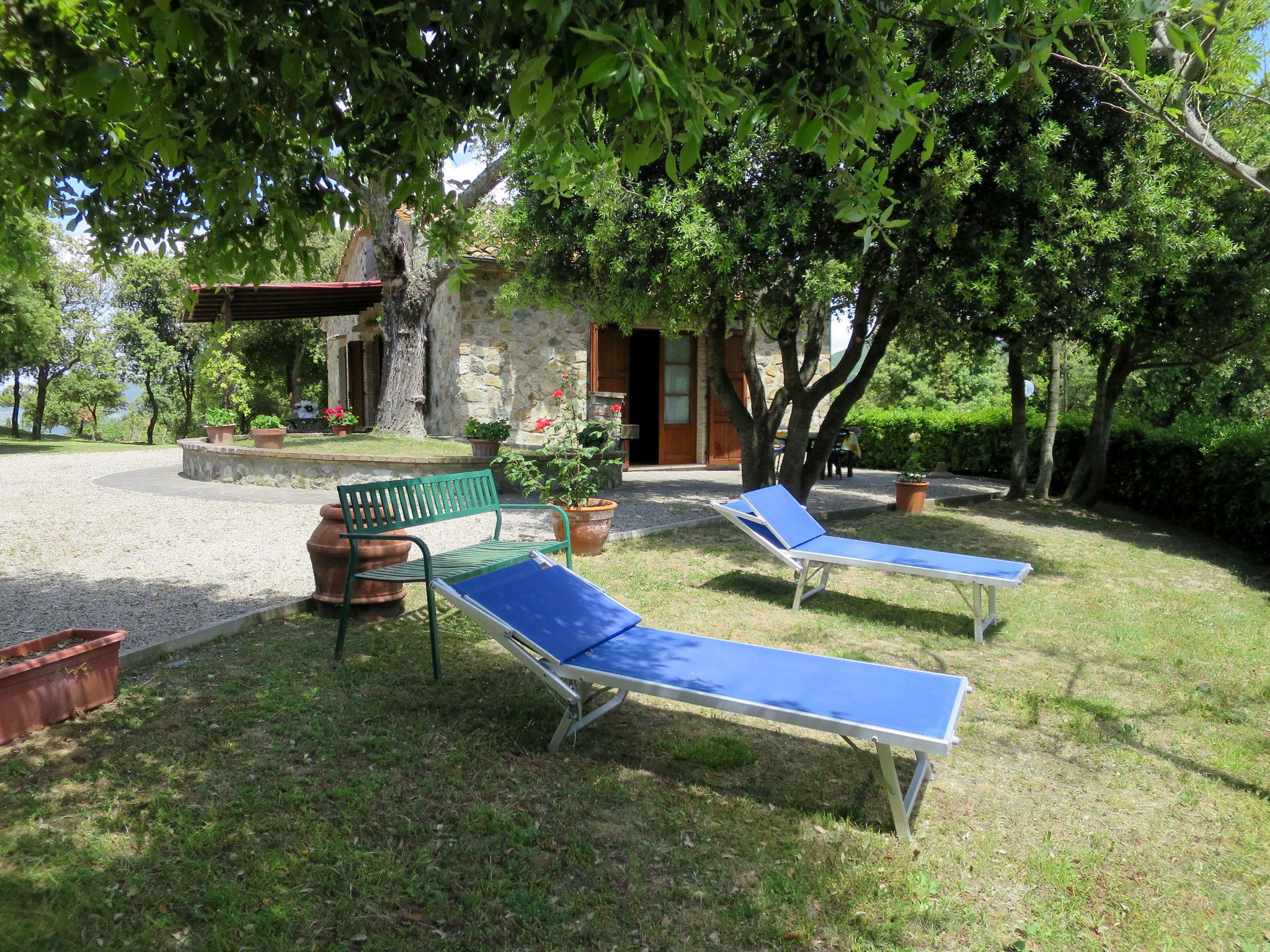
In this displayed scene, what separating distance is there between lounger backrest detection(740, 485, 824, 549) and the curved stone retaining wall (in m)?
4.64

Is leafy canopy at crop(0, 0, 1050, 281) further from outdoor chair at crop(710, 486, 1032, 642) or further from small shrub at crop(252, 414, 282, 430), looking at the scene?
small shrub at crop(252, 414, 282, 430)

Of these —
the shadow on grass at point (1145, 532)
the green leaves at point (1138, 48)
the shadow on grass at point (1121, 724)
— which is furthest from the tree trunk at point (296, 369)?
the green leaves at point (1138, 48)

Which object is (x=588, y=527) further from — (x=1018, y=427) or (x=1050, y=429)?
(x=1050, y=429)

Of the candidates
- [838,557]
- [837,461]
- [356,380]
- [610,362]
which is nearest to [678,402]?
[610,362]

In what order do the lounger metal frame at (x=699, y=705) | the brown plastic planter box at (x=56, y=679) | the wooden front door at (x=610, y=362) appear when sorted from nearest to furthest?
the lounger metal frame at (x=699, y=705) < the brown plastic planter box at (x=56, y=679) < the wooden front door at (x=610, y=362)

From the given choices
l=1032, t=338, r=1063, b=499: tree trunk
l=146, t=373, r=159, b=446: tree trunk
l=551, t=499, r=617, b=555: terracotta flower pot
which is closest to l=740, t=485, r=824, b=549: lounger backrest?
l=551, t=499, r=617, b=555: terracotta flower pot

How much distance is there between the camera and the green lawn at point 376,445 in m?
11.3

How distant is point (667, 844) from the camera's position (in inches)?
107

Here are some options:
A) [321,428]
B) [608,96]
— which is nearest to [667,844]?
[608,96]

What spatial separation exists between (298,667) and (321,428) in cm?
1548

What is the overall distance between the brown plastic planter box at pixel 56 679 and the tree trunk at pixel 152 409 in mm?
25611

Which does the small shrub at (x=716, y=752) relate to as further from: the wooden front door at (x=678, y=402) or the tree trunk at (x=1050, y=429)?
the wooden front door at (x=678, y=402)

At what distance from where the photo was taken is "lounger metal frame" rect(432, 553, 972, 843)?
2.70 meters

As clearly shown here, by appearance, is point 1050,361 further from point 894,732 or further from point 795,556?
point 894,732
